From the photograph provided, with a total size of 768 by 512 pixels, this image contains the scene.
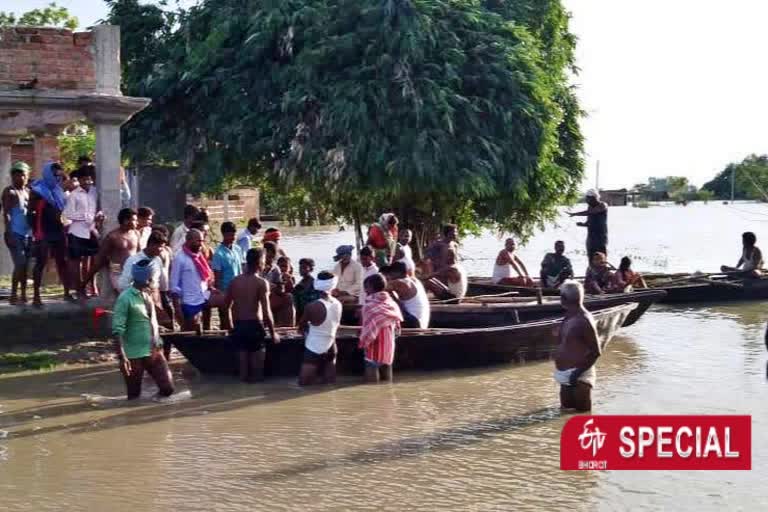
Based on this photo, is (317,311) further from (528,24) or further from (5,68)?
(528,24)

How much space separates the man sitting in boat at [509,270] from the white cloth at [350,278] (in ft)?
14.9

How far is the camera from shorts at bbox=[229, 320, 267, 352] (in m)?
10.4

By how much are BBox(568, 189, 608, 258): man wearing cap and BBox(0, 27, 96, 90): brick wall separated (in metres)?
7.97

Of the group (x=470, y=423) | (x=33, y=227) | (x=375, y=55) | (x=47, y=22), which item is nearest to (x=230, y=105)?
(x=375, y=55)

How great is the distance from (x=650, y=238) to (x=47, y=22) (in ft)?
127

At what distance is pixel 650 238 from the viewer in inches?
2285

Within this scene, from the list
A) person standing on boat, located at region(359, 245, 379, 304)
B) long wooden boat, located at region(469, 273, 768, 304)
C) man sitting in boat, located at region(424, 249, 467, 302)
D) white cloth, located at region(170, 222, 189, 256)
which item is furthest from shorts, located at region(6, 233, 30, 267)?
long wooden boat, located at region(469, 273, 768, 304)

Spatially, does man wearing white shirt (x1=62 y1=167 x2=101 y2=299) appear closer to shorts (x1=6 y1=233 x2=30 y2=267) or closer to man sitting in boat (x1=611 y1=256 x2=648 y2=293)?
shorts (x1=6 y1=233 x2=30 y2=267)

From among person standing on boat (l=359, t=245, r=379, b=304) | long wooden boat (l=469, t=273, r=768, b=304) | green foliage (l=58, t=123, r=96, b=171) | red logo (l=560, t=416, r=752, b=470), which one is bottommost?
red logo (l=560, t=416, r=752, b=470)

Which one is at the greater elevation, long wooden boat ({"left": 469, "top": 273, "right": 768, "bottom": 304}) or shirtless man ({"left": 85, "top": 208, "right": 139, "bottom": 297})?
shirtless man ({"left": 85, "top": 208, "right": 139, "bottom": 297})

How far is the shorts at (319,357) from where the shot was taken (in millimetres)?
10547

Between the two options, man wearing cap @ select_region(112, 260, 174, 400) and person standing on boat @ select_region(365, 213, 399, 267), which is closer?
man wearing cap @ select_region(112, 260, 174, 400)

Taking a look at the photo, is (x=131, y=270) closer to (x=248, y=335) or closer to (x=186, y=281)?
(x=186, y=281)

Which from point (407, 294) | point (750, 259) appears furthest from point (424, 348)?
point (750, 259)
